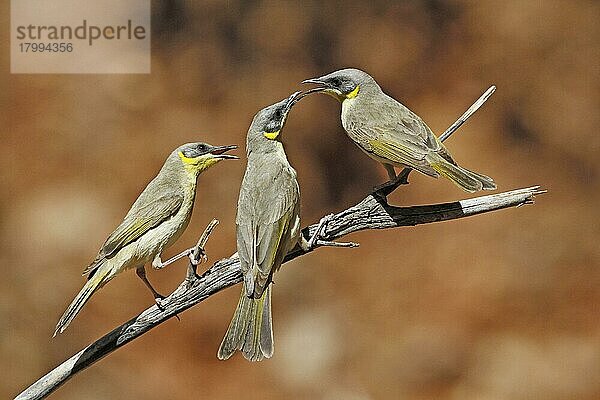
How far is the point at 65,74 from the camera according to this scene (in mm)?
6562

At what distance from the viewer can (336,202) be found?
266 inches

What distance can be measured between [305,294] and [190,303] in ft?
14.6

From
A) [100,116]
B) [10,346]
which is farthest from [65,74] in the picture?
[10,346]

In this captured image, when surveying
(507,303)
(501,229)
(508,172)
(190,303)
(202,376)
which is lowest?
(202,376)

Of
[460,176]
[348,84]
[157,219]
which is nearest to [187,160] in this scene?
[157,219]

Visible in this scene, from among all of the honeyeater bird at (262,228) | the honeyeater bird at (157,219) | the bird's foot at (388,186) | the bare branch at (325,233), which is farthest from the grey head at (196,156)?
the bird's foot at (388,186)

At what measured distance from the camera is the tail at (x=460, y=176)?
204cm

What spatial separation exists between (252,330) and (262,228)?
239 mm

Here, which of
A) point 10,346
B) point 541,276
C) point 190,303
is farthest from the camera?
point 541,276

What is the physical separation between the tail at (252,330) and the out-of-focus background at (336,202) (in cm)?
437

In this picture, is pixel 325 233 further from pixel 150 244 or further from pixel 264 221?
pixel 150 244

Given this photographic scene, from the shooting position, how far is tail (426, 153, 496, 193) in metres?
2.04

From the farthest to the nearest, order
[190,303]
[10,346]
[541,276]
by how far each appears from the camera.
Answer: [541,276], [10,346], [190,303]

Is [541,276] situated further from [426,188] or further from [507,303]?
[426,188]
